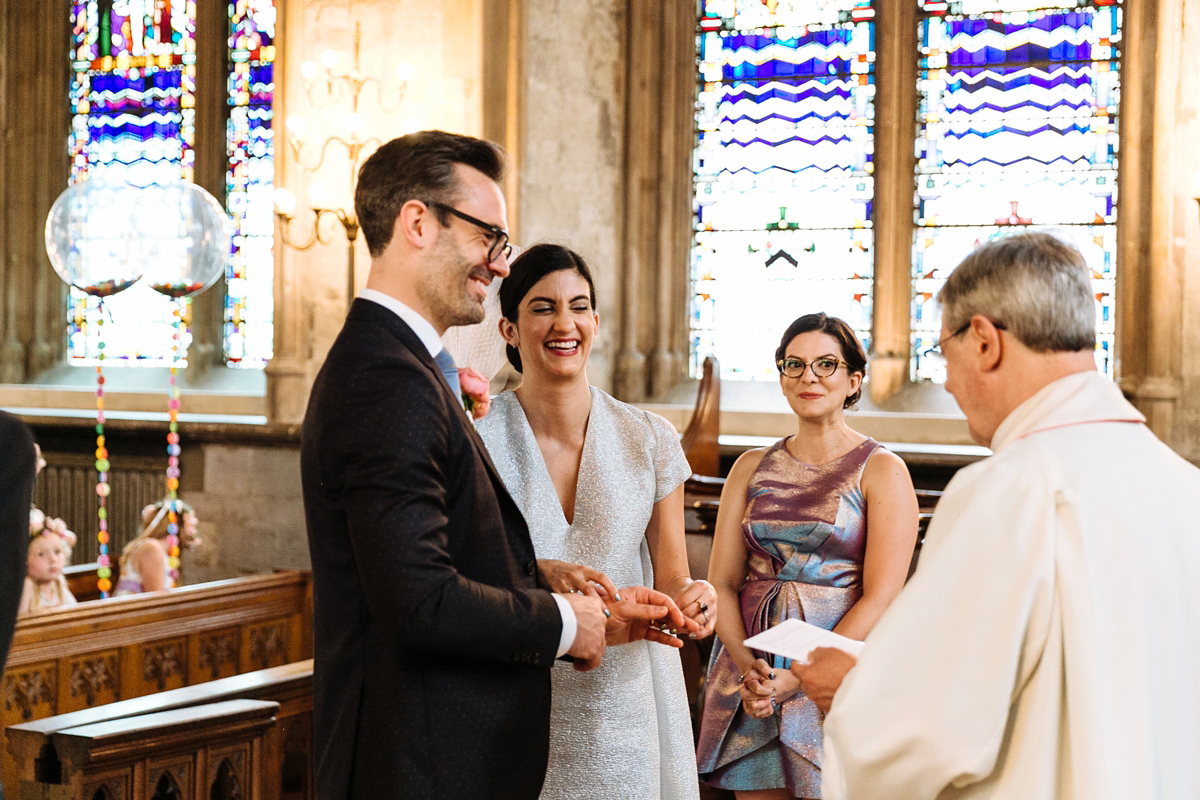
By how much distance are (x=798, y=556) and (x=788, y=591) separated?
0.08 m

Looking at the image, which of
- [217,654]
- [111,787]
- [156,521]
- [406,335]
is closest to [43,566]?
[217,654]

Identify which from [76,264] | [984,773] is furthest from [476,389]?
[76,264]

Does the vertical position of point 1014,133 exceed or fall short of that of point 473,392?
it exceeds it

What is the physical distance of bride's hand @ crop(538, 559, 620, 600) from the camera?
5.95 feet

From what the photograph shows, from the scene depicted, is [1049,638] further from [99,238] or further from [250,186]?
[250,186]

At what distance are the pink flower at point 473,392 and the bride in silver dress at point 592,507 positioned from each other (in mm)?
93

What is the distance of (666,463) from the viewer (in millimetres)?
2170

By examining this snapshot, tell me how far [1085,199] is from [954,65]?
1.03m

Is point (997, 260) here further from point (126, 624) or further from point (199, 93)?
point (199, 93)

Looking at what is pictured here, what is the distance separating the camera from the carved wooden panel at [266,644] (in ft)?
15.7

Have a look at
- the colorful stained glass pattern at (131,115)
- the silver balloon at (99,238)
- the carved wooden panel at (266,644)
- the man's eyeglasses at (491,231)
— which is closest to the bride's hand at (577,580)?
the man's eyeglasses at (491,231)

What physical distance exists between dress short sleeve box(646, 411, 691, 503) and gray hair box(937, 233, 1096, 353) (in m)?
0.81

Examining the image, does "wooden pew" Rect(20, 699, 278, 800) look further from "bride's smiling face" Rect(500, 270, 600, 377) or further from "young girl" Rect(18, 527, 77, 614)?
"young girl" Rect(18, 527, 77, 614)

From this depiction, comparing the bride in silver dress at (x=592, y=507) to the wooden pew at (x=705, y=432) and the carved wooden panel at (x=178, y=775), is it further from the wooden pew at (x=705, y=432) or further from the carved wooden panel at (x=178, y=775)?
the wooden pew at (x=705, y=432)
